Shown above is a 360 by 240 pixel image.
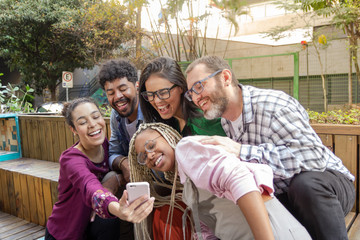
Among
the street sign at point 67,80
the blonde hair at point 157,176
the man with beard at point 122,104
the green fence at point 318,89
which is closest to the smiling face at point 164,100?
the blonde hair at point 157,176

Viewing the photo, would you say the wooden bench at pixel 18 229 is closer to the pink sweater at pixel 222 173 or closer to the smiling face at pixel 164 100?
the smiling face at pixel 164 100

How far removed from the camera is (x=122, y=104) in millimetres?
2484

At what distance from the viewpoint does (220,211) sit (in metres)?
1.41

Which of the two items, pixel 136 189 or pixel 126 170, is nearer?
pixel 136 189

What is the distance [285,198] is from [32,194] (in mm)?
2989

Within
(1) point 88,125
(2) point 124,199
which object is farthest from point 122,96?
(2) point 124,199

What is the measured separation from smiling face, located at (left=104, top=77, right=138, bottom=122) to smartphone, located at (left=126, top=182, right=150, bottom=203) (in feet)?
3.82

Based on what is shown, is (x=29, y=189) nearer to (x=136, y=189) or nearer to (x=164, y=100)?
(x=164, y=100)

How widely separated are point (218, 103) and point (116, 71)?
1120mm

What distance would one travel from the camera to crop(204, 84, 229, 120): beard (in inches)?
69.9

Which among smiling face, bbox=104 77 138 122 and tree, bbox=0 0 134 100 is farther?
tree, bbox=0 0 134 100

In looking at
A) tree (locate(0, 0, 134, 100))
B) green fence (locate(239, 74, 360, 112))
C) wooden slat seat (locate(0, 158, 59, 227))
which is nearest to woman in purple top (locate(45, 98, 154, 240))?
wooden slat seat (locate(0, 158, 59, 227))

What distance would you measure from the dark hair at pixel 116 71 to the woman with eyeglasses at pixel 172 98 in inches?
18.3

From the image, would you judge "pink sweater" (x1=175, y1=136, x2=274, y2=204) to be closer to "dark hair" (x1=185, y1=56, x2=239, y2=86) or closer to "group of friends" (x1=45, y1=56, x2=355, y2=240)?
"group of friends" (x1=45, y1=56, x2=355, y2=240)
